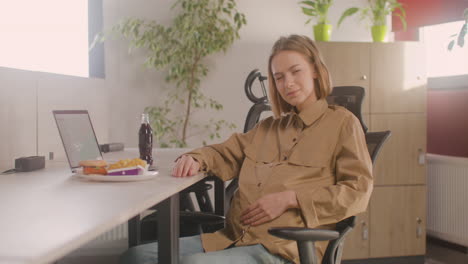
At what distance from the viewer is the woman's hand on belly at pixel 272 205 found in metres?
1.54

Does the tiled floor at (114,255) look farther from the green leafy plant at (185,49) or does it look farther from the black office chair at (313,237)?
the black office chair at (313,237)

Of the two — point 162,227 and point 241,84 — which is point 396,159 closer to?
Answer: point 241,84

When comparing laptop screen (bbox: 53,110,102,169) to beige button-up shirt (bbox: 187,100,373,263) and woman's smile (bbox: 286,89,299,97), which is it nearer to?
beige button-up shirt (bbox: 187,100,373,263)

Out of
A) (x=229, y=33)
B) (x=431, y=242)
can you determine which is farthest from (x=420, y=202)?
(x=229, y=33)

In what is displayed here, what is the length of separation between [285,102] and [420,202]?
7.03ft

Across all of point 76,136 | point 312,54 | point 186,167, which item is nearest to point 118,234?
point 76,136

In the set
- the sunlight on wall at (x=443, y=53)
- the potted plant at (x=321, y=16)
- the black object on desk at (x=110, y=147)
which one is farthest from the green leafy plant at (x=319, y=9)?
the black object on desk at (x=110, y=147)

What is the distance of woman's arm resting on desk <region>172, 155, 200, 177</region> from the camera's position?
1.66 m

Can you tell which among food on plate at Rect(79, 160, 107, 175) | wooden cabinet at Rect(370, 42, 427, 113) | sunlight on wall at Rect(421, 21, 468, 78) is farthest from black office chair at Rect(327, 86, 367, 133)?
sunlight on wall at Rect(421, 21, 468, 78)

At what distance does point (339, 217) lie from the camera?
1.52 meters

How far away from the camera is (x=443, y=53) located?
3.91m

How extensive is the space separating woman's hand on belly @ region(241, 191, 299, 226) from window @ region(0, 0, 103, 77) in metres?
1.31

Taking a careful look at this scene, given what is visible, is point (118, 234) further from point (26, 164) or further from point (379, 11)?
point (379, 11)

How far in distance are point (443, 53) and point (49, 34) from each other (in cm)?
291
